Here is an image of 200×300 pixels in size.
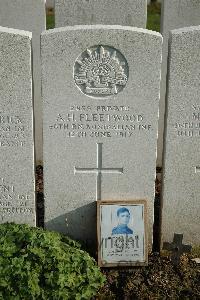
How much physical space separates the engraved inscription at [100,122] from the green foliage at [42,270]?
989 mm

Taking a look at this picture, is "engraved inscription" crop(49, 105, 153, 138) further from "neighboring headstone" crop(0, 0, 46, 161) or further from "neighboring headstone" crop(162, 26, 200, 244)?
"neighboring headstone" crop(0, 0, 46, 161)

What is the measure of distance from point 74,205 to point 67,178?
0.30 m

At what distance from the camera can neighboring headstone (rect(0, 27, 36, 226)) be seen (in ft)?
14.7

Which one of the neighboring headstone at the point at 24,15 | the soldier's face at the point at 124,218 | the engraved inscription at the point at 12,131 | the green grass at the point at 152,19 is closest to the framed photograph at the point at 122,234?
the soldier's face at the point at 124,218

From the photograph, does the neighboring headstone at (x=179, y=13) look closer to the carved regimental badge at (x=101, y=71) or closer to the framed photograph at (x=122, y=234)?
the carved regimental badge at (x=101, y=71)

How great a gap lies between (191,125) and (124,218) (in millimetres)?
1084

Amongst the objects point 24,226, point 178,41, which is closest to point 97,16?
point 178,41

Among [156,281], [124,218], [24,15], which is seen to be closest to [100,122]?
[124,218]

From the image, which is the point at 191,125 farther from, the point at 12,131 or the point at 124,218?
the point at 12,131

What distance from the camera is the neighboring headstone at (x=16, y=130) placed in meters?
4.48

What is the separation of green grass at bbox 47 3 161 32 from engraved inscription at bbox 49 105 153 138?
856 centimetres

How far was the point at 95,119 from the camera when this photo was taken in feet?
15.6

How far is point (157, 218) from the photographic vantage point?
225 inches

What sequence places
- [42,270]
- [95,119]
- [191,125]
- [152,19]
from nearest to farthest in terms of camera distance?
[42,270] → [95,119] → [191,125] → [152,19]
